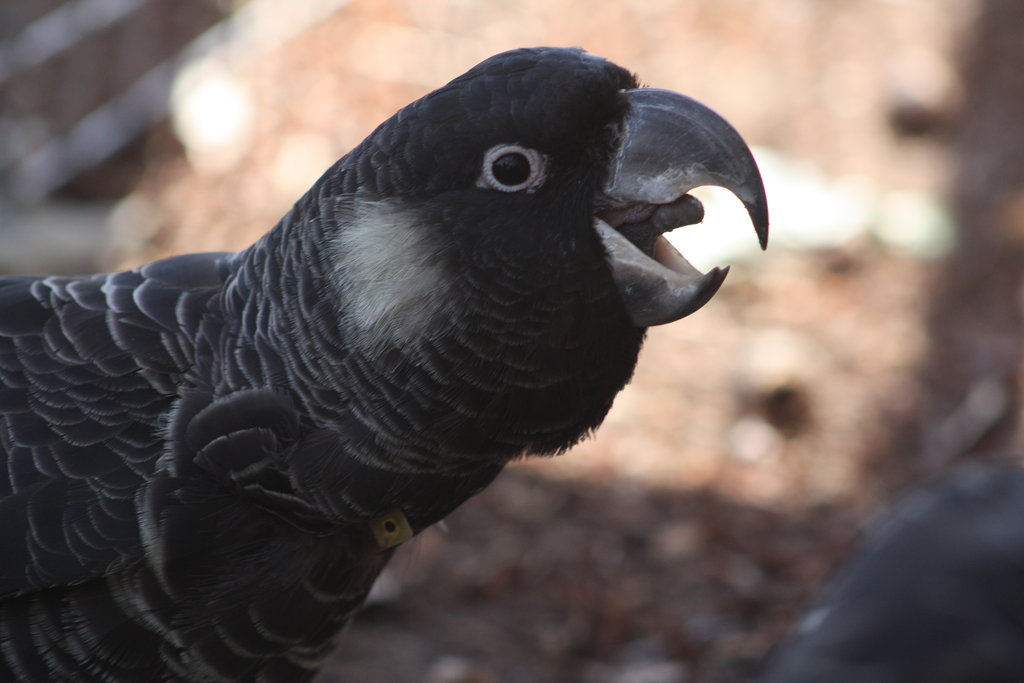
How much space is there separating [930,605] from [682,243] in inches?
138

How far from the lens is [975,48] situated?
7602mm

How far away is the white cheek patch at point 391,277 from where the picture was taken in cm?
223

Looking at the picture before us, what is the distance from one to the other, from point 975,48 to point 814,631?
6.42 m

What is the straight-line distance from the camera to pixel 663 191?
2184 millimetres

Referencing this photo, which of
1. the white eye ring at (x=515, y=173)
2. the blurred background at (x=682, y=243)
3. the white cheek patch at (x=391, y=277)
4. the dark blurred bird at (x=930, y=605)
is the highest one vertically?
the blurred background at (x=682, y=243)

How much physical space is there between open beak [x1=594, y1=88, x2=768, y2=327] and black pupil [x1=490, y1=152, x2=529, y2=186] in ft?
0.63

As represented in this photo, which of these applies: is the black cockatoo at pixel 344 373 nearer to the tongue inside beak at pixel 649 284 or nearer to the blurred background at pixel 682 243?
the tongue inside beak at pixel 649 284

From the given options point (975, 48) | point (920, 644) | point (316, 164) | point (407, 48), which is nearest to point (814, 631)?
point (920, 644)

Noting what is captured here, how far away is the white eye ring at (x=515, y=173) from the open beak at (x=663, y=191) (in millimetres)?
158

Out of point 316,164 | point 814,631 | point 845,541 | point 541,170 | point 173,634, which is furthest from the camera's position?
point 316,164

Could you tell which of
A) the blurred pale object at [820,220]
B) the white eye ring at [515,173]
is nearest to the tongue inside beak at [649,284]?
the white eye ring at [515,173]

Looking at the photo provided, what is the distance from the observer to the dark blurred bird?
97.3 inches

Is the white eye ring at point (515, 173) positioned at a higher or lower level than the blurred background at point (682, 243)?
lower

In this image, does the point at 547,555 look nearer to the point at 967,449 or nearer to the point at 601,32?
the point at 967,449
